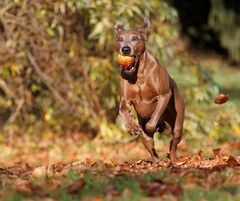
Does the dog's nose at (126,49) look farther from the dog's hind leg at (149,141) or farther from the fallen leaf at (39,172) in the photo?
the fallen leaf at (39,172)

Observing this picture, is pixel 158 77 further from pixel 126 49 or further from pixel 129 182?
pixel 129 182

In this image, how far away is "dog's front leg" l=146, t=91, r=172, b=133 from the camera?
26.3ft

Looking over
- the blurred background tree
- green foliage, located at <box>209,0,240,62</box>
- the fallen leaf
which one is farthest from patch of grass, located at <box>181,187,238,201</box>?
green foliage, located at <box>209,0,240,62</box>

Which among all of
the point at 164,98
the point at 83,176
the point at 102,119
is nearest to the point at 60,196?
the point at 83,176

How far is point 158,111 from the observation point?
8.01 meters

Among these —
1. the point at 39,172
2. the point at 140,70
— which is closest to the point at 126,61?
the point at 140,70

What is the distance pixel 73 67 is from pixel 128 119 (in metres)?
5.07

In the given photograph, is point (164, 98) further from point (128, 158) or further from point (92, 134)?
point (92, 134)

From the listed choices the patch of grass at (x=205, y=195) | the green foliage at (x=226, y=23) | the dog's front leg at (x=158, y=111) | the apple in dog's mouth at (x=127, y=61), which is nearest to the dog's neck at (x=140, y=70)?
the apple in dog's mouth at (x=127, y=61)

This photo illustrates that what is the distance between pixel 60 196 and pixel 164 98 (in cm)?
253

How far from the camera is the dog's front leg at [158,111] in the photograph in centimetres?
801

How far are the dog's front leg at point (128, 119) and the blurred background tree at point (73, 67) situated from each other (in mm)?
3976

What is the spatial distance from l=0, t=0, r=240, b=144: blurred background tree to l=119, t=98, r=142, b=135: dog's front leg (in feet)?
13.0

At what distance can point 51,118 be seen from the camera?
42.6 feet
